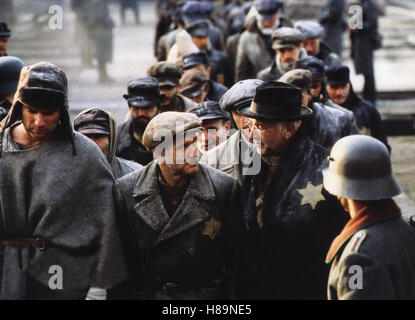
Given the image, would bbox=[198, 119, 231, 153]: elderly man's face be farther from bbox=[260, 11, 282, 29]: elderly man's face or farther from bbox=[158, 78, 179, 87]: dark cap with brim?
bbox=[260, 11, 282, 29]: elderly man's face

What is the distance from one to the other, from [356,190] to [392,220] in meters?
0.21

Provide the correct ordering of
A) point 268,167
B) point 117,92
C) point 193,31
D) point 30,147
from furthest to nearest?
point 117,92
point 193,31
point 268,167
point 30,147

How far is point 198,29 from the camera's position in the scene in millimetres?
10625

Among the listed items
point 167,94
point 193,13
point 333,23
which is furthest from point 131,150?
point 333,23

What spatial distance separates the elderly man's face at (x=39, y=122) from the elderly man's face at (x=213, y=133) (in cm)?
207

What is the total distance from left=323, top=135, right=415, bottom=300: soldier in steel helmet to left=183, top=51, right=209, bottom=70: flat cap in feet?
16.3

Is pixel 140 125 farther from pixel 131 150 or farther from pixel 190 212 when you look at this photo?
pixel 190 212

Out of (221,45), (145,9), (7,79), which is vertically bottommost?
(145,9)

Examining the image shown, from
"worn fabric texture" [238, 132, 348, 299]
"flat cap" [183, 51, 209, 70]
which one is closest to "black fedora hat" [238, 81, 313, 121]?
"worn fabric texture" [238, 132, 348, 299]

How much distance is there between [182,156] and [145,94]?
2.73 metres

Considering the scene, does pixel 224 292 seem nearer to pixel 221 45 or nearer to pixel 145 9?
pixel 221 45

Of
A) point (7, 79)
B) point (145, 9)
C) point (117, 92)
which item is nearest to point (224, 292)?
point (7, 79)

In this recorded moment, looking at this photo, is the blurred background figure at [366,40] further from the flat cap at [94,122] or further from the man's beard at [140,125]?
the flat cap at [94,122]

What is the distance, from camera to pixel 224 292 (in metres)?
4.71
